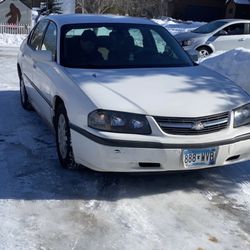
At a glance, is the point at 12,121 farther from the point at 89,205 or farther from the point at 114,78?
the point at 89,205

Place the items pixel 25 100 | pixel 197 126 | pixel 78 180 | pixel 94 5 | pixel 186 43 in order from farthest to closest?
pixel 94 5 < pixel 186 43 < pixel 25 100 < pixel 78 180 < pixel 197 126

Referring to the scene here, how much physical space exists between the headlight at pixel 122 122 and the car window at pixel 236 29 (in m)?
13.2

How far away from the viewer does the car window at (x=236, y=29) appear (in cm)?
1688

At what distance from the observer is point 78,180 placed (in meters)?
4.93

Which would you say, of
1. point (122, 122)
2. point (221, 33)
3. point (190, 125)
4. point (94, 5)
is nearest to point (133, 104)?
point (122, 122)

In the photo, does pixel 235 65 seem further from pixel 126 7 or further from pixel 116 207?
pixel 126 7

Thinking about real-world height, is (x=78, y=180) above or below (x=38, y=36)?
below

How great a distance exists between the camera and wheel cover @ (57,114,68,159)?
508cm

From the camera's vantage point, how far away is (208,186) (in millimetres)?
4961

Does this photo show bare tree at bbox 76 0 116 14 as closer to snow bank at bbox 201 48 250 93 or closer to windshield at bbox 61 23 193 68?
snow bank at bbox 201 48 250 93

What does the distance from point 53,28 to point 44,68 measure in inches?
24.9

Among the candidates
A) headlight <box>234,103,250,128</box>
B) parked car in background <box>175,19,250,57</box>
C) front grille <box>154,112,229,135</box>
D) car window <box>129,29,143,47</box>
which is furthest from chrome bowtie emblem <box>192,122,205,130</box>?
parked car in background <box>175,19,250,57</box>

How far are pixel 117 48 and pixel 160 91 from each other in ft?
3.75

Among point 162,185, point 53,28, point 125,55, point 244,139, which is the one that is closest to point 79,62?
point 125,55
